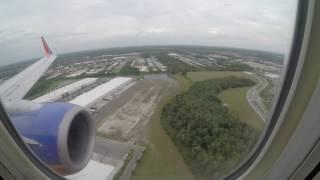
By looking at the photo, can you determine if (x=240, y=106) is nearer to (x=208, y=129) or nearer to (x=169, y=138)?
(x=208, y=129)

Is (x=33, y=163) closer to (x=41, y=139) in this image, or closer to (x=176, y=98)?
(x=41, y=139)

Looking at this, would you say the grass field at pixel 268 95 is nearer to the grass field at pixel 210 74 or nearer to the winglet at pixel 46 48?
the grass field at pixel 210 74

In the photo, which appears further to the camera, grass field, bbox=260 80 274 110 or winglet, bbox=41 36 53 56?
winglet, bbox=41 36 53 56

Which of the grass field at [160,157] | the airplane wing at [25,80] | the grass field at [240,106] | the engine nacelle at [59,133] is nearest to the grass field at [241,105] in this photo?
the grass field at [240,106]


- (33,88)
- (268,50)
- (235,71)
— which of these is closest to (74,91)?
(33,88)

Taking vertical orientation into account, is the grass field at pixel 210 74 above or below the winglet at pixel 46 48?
below

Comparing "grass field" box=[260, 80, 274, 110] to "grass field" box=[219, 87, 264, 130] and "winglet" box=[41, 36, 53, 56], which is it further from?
"winglet" box=[41, 36, 53, 56]

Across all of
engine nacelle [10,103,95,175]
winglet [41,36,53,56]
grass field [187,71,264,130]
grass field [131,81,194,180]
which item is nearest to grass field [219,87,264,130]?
grass field [187,71,264,130]
